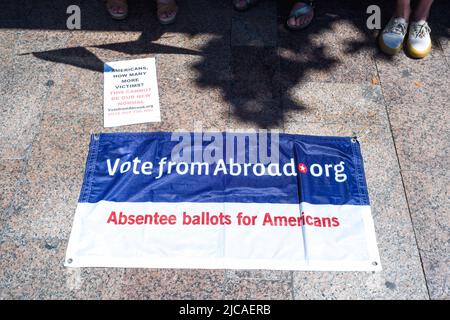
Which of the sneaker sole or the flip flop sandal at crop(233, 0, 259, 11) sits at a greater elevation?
the sneaker sole

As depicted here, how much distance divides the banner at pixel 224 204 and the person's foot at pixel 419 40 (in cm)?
124

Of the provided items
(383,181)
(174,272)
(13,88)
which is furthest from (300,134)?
(13,88)

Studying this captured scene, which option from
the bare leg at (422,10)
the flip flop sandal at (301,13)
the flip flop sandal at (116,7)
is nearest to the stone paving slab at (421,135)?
the bare leg at (422,10)

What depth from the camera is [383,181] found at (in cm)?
283

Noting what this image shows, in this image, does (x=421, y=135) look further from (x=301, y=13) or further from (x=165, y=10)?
(x=165, y=10)

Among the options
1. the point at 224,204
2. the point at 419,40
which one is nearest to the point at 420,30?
the point at 419,40

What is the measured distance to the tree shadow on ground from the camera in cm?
335

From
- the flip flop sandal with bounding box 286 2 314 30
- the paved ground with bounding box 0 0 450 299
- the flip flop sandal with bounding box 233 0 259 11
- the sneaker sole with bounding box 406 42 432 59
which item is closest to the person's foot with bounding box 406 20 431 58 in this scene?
the sneaker sole with bounding box 406 42 432 59

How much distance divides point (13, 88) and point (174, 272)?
217 cm

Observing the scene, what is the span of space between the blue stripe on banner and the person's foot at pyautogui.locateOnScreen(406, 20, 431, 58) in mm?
1226

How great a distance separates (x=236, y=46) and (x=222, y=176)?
1.47 m

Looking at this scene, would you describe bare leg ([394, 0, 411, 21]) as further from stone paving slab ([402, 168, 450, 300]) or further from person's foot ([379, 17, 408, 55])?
stone paving slab ([402, 168, 450, 300])
